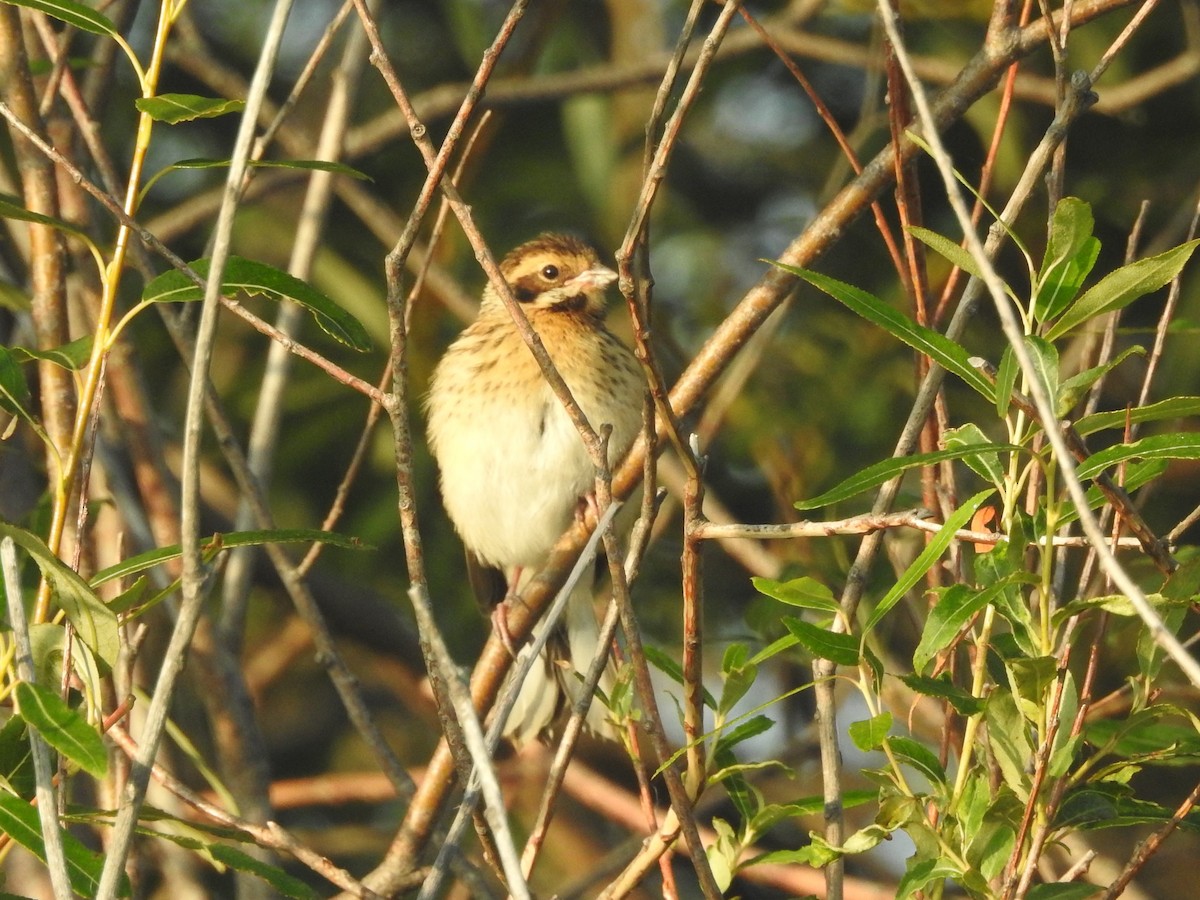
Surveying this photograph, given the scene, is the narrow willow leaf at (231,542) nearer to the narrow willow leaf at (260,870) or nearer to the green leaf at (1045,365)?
the narrow willow leaf at (260,870)

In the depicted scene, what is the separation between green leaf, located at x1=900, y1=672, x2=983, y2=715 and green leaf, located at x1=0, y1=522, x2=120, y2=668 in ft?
3.91

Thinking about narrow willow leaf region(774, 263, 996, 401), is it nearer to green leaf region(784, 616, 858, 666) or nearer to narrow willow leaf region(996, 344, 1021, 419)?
narrow willow leaf region(996, 344, 1021, 419)

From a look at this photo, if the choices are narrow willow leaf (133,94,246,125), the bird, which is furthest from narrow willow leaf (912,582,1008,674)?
the bird

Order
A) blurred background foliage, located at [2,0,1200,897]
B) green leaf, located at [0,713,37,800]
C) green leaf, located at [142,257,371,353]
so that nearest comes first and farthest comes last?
green leaf, located at [0,713,37,800] < green leaf, located at [142,257,371,353] < blurred background foliage, located at [2,0,1200,897]

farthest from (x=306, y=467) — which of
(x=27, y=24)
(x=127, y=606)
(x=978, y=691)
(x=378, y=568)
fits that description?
(x=978, y=691)

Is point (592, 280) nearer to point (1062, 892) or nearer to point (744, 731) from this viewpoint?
point (744, 731)

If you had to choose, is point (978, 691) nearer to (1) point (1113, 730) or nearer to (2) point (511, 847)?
(1) point (1113, 730)

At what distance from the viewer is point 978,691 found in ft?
8.16

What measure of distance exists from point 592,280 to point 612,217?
1.16 meters

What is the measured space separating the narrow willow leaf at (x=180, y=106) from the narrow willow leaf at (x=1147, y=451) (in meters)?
1.41

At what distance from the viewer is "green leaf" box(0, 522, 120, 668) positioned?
252 cm

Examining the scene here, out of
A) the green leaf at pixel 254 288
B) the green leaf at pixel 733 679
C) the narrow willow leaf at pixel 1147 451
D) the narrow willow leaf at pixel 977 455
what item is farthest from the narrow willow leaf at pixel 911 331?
the green leaf at pixel 254 288

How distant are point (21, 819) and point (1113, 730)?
1723 millimetres

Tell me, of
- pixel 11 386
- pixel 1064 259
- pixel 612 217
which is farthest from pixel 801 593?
pixel 612 217
